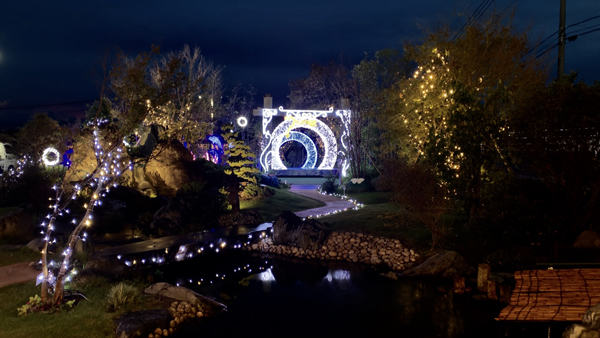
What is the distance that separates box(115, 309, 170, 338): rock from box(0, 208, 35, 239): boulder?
20.9 feet

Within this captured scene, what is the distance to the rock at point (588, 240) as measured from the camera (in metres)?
8.58

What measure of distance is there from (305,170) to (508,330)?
19520 millimetres

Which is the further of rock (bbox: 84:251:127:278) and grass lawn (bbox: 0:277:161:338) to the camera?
rock (bbox: 84:251:127:278)

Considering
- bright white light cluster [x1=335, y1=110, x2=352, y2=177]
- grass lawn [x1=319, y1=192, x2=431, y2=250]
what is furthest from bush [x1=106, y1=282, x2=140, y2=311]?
bright white light cluster [x1=335, y1=110, x2=352, y2=177]

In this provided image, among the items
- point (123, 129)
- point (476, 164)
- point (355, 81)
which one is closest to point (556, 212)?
point (476, 164)

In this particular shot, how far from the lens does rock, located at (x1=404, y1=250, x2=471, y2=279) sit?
9984 mm

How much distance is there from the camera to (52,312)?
656cm

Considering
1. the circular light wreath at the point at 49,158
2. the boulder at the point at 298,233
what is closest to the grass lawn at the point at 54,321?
the boulder at the point at 298,233

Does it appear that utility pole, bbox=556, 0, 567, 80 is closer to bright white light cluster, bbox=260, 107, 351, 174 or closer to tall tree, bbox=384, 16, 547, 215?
tall tree, bbox=384, 16, 547, 215

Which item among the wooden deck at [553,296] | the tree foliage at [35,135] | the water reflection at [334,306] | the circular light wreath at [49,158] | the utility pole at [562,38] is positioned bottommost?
the water reflection at [334,306]

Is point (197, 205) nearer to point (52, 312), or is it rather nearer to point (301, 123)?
point (52, 312)

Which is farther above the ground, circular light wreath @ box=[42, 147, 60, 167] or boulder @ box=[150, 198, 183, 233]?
circular light wreath @ box=[42, 147, 60, 167]

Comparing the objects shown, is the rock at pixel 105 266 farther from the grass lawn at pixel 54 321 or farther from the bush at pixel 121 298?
the bush at pixel 121 298

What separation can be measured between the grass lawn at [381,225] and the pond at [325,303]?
5.15 ft
